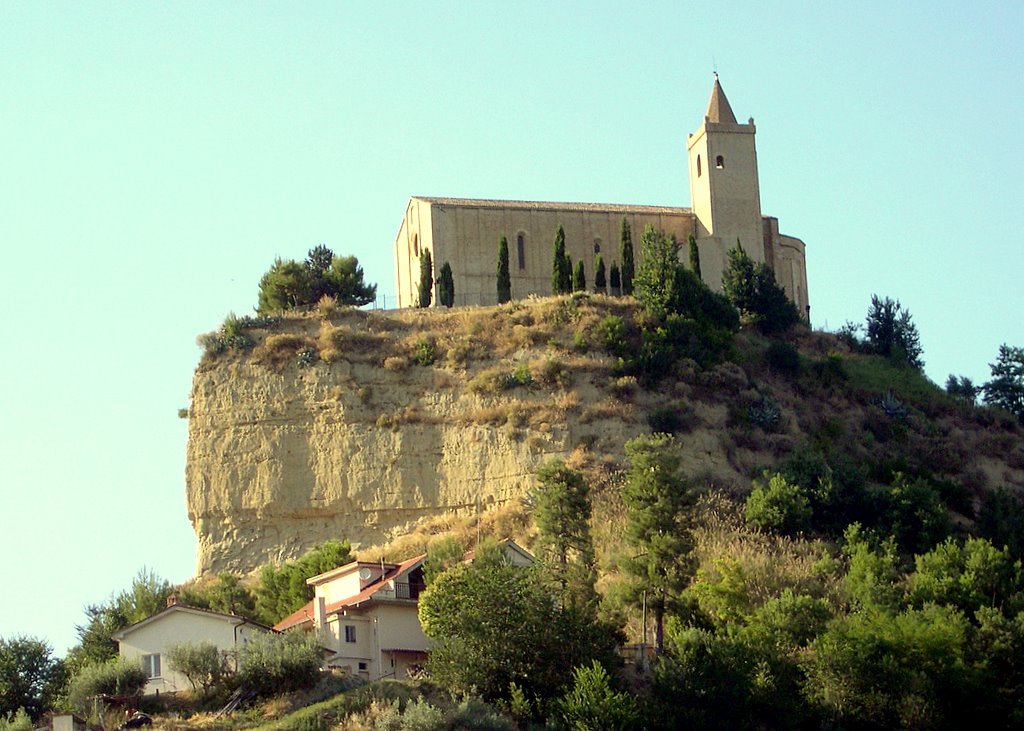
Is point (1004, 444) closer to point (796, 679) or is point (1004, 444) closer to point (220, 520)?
point (796, 679)

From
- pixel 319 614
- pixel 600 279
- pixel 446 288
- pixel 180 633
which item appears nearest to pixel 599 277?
pixel 600 279

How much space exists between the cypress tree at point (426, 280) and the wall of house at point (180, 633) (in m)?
21.9

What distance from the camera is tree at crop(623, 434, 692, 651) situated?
42.6m

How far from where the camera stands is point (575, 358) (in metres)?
56.6

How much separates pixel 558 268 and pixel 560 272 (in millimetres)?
184

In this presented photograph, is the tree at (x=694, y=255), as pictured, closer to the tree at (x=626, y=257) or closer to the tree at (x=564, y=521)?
the tree at (x=626, y=257)

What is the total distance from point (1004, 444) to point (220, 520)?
26.0 meters

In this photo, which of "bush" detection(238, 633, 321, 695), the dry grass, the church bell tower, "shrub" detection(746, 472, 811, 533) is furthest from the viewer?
the church bell tower

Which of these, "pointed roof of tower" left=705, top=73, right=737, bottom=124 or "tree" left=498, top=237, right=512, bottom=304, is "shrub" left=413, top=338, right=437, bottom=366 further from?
"pointed roof of tower" left=705, top=73, right=737, bottom=124

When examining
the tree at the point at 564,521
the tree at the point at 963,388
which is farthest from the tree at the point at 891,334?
the tree at the point at 564,521

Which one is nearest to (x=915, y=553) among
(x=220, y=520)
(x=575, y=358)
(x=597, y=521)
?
(x=597, y=521)

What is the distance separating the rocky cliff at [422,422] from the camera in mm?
54562

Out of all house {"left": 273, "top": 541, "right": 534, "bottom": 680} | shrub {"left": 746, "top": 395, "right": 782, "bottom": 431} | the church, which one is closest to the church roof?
the church

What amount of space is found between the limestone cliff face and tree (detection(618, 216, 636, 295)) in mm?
7458
